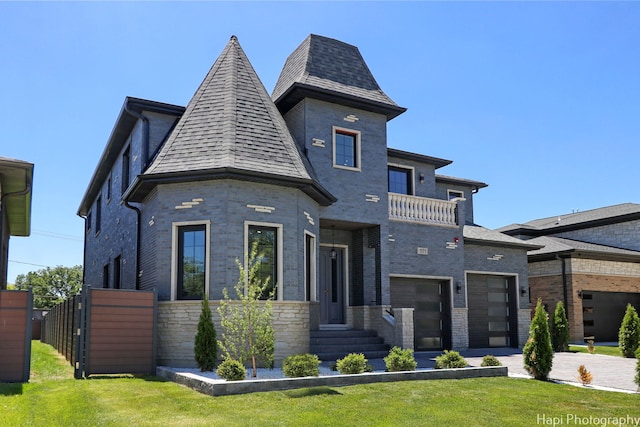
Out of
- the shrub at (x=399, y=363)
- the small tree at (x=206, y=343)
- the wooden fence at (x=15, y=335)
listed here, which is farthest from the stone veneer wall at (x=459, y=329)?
the wooden fence at (x=15, y=335)

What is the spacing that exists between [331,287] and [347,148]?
13.4 feet

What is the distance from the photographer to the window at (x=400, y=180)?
19375 mm

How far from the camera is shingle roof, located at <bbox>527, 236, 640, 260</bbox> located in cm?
2275

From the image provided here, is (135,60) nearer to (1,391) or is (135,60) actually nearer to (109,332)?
(109,332)

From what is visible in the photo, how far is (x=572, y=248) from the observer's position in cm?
2238

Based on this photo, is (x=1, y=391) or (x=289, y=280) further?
(x=289, y=280)

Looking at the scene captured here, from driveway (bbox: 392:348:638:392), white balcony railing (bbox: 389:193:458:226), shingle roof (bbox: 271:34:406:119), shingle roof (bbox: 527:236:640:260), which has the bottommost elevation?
driveway (bbox: 392:348:638:392)

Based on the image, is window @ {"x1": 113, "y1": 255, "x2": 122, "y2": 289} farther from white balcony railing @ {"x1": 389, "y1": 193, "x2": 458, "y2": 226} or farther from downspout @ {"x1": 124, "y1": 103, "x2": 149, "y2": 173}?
white balcony railing @ {"x1": 389, "y1": 193, "x2": 458, "y2": 226}

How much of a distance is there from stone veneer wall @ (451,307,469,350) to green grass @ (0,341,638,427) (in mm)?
7260

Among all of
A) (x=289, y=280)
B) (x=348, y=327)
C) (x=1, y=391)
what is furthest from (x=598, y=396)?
(x=1, y=391)

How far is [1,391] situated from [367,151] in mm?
10858

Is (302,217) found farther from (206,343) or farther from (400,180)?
(400,180)

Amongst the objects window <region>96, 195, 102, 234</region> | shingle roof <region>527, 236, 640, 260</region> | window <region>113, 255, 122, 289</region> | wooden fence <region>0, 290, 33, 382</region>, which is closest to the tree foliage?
window <region>96, 195, 102, 234</region>

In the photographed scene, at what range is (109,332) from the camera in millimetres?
11383
